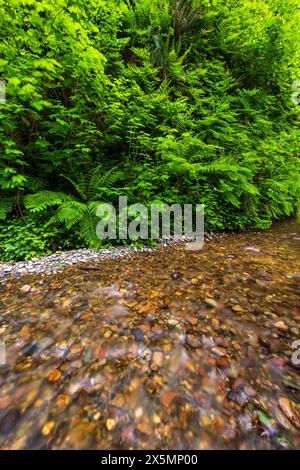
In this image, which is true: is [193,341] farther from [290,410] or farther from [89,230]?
[89,230]

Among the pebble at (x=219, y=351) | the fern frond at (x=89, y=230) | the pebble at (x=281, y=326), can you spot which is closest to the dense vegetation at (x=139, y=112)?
the fern frond at (x=89, y=230)

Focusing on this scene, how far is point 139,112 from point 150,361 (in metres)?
4.15

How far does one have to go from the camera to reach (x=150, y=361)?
1.60 meters

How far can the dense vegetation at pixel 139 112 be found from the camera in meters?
3.20

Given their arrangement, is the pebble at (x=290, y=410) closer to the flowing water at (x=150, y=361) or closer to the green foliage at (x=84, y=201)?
the flowing water at (x=150, y=361)

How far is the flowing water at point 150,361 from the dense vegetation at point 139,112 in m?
1.40

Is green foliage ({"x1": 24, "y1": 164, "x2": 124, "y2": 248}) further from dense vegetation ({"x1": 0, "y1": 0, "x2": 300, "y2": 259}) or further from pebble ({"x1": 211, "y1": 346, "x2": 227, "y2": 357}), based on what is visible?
pebble ({"x1": 211, "y1": 346, "x2": 227, "y2": 357})

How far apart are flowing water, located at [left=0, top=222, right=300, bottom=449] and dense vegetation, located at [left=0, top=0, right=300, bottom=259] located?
4.58 ft

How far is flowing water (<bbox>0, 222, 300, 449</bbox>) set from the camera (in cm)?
120

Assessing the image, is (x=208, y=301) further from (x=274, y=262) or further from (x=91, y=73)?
(x=91, y=73)

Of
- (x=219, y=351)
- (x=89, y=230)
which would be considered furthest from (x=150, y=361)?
(x=89, y=230)

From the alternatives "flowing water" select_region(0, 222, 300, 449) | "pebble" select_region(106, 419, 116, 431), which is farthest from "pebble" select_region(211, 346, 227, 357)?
"pebble" select_region(106, 419, 116, 431)

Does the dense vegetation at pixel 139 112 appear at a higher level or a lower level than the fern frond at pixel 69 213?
higher
